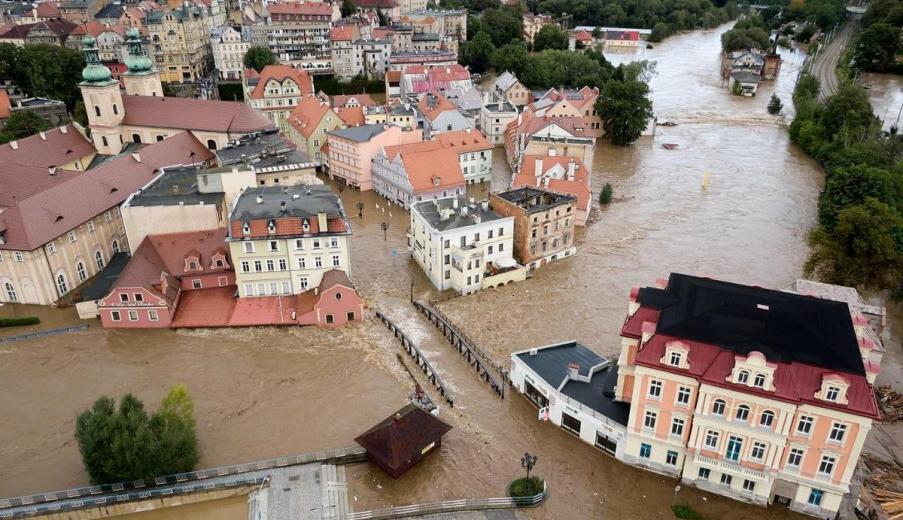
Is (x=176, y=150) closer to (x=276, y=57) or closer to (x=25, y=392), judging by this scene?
(x=25, y=392)

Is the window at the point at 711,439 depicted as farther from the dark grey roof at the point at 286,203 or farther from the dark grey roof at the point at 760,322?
the dark grey roof at the point at 286,203

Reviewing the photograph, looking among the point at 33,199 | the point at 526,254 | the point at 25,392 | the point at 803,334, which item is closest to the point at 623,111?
the point at 526,254

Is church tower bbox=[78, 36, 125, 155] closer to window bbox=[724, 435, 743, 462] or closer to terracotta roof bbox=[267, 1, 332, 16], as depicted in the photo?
terracotta roof bbox=[267, 1, 332, 16]

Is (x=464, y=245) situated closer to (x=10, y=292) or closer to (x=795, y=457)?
(x=795, y=457)

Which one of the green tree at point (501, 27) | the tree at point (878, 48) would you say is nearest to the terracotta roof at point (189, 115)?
the green tree at point (501, 27)

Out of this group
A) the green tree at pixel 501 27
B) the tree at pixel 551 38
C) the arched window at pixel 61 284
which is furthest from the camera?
the green tree at pixel 501 27

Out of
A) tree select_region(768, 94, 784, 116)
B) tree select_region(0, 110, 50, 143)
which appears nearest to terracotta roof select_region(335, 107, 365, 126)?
tree select_region(0, 110, 50, 143)

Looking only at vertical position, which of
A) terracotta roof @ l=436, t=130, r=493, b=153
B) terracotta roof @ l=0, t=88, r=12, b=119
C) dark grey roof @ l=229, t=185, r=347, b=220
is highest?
terracotta roof @ l=0, t=88, r=12, b=119
